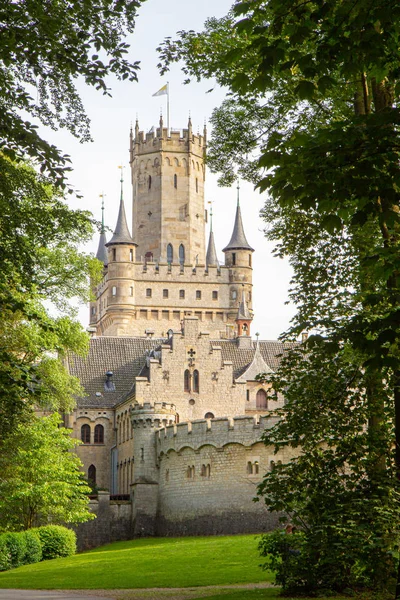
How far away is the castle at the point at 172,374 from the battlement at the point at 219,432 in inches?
2.3

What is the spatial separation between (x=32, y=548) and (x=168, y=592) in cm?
1734

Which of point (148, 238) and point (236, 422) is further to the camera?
point (148, 238)

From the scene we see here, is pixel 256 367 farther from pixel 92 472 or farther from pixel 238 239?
pixel 238 239

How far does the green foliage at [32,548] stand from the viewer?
41406 millimetres

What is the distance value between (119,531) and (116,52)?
46.0 m

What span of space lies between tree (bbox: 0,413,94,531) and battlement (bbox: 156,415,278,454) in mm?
7163

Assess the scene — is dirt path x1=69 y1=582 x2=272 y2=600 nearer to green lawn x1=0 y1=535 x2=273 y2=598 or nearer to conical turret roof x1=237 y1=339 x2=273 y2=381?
green lawn x1=0 y1=535 x2=273 y2=598

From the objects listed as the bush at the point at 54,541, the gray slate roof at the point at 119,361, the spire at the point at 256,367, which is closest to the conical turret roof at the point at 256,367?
the spire at the point at 256,367

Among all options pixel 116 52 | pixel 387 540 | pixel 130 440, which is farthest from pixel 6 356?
pixel 130 440

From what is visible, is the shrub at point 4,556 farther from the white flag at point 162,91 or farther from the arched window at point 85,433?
the white flag at point 162,91

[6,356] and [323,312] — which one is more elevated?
[323,312]

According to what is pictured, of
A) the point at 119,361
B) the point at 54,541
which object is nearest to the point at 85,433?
the point at 119,361

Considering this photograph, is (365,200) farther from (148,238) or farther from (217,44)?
(148,238)

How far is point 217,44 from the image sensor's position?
2777 cm
